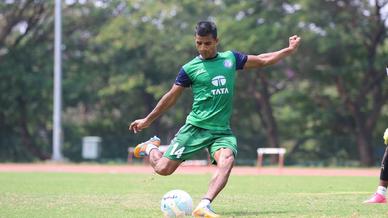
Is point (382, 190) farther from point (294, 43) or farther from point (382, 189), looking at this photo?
point (294, 43)

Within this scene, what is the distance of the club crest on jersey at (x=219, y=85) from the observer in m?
9.48

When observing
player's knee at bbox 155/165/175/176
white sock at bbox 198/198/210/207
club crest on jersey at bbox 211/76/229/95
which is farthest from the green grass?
club crest on jersey at bbox 211/76/229/95

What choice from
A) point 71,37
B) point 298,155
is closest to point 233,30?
point 298,155

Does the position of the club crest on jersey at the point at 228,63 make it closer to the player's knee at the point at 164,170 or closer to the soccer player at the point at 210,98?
the soccer player at the point at 210,98

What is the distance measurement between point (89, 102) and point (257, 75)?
10.3 m

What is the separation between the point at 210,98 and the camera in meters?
9.50

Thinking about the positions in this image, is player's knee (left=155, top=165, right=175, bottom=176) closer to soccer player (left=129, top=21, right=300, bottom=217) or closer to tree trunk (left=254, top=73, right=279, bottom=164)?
soccer player (left=129, top=21, right=300, bottom=217)

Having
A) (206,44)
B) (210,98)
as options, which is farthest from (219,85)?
(206,44)

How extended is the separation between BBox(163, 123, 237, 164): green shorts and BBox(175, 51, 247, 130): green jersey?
8 centimetres

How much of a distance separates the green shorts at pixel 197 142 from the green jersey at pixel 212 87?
0.08 metres

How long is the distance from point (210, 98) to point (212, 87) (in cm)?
13

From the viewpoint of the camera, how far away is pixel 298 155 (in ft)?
136

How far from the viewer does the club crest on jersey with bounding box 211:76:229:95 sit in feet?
31.1

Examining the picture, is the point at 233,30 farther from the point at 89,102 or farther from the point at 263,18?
the point at 89,102
